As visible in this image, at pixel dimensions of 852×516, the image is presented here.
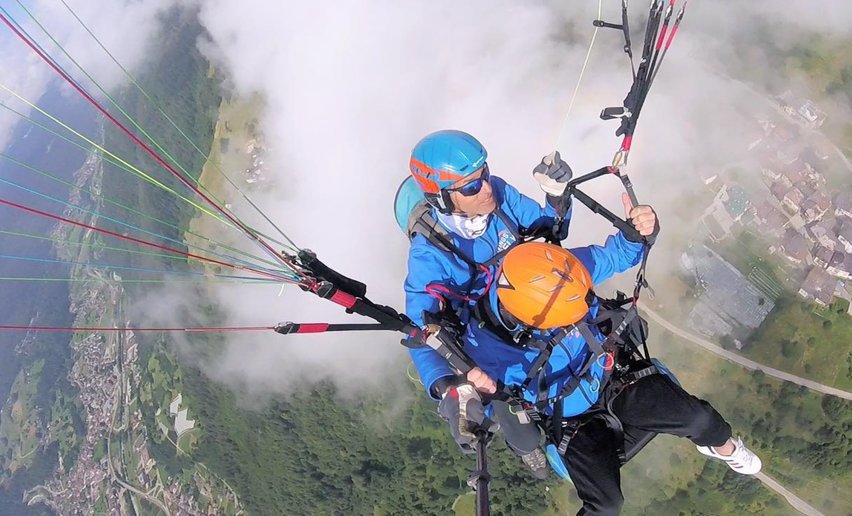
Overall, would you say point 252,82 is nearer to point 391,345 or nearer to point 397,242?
point 397,242

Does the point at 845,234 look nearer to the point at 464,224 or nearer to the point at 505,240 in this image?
the point at 505,240

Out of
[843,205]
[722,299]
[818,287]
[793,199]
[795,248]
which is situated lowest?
[722,299]

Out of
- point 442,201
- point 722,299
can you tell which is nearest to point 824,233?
point 722,299

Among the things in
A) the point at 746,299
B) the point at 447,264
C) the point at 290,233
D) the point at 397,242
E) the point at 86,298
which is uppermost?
the point at 746,299

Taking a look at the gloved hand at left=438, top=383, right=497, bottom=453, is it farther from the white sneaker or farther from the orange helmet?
the white sneaker

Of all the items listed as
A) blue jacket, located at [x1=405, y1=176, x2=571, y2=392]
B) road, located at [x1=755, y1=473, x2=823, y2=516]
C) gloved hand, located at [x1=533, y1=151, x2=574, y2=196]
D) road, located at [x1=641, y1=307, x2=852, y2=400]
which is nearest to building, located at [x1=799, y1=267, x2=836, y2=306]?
road, located at [x1=641, y1=307, x2=852, y2=400]

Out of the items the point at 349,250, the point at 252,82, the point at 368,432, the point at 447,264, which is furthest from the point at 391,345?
the point at 447,264
